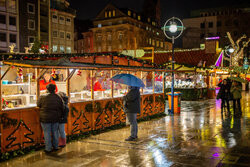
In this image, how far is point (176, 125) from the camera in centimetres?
1072

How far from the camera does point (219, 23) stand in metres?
68.1

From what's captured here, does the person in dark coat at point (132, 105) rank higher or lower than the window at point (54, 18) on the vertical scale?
lower

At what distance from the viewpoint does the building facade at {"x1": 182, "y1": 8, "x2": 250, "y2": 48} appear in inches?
2594

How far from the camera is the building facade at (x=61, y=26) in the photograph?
157 ft

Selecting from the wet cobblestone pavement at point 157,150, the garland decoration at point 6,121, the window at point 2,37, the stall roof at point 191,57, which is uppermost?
the window at point 2,37

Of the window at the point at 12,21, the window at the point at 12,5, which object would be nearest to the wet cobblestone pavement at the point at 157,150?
the window at the point at 12,21

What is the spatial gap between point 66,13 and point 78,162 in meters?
47.8

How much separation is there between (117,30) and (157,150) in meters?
53.5

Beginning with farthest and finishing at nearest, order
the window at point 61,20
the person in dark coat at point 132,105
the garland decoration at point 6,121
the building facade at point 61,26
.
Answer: the window at point 61,20 → the building facade at point 61,26 → the person in dark coat at point 132,105 → the garland decoration at point 6,121

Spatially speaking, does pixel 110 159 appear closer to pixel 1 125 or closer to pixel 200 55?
pixel 1 125

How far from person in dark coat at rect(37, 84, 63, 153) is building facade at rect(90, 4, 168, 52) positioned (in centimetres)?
4906

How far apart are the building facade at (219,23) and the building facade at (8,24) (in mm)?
40762

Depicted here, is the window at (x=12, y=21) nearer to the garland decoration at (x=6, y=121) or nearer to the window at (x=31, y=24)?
the window at (x=31, y=24)

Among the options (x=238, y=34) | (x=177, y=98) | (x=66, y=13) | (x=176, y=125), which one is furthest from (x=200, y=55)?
(x=238, y=34)
